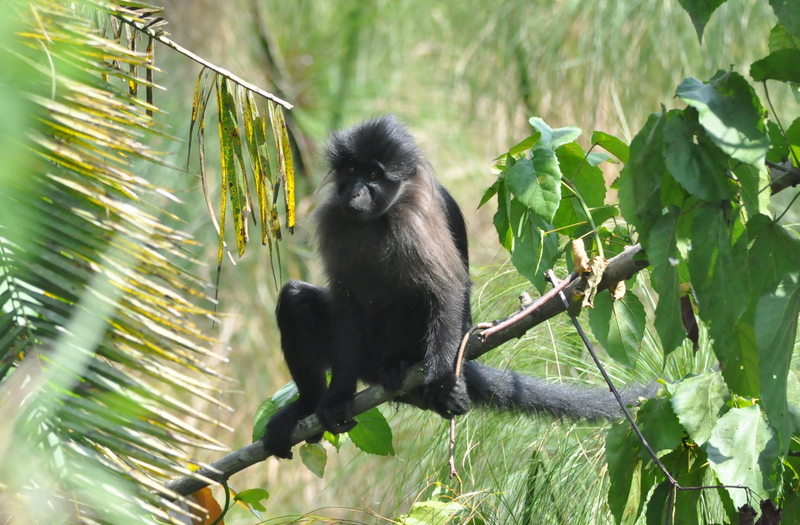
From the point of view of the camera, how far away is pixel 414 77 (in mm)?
9719

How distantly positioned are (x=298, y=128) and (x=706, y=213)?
7460 millimetres

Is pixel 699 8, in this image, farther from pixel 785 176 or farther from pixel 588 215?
pixel 588 215

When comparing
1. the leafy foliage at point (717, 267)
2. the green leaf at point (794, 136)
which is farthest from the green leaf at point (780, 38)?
the green leaf at point (794, 136)

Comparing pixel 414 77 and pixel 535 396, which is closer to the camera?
pixel 535 396

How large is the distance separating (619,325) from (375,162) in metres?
1.64

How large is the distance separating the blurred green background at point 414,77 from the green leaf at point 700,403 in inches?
191

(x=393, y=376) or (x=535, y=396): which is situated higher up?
(x=393, y=376)

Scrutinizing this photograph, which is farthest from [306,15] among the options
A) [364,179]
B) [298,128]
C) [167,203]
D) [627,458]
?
[627,458]

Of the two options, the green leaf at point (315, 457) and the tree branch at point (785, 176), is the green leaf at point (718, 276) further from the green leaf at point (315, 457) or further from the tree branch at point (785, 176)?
the green leaf at point (315, 457)

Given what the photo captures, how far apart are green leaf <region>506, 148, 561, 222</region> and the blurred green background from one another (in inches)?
191

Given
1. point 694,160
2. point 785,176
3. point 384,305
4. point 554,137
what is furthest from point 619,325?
point 384,305

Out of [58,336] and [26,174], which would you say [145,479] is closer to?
[58,336]

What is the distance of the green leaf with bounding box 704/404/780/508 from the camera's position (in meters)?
1.83

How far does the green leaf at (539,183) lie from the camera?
2158mm
